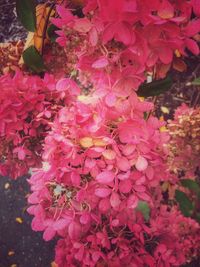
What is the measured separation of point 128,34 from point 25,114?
359mm

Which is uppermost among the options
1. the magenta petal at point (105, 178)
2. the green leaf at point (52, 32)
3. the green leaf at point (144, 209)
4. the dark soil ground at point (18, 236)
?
the green leaf at point (52, 32)

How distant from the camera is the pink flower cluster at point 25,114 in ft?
2.67

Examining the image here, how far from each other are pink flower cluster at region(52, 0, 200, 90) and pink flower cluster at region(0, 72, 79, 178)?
7.9 inches

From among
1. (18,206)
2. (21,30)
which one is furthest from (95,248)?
(18,206)

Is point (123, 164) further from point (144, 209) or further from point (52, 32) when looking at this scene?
point (144, 209)

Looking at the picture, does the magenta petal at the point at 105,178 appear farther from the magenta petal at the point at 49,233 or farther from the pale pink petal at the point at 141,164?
the magenta petal at the point at 49,233

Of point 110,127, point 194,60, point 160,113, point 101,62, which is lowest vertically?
point 160,113

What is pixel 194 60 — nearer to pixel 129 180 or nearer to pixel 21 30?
pixel 21 30

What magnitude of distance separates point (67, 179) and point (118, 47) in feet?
0.89

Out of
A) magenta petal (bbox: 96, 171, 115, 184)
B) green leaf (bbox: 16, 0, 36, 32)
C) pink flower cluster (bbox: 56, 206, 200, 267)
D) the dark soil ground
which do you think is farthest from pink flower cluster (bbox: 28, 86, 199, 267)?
the dark soil ground

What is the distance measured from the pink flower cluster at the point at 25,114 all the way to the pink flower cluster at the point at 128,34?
200mm

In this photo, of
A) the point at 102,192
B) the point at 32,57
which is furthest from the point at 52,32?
the point at 102,192

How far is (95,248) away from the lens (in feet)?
2.92

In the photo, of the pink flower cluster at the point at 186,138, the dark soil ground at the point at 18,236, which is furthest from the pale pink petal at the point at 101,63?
the dark soil ground at the point at 18,236
